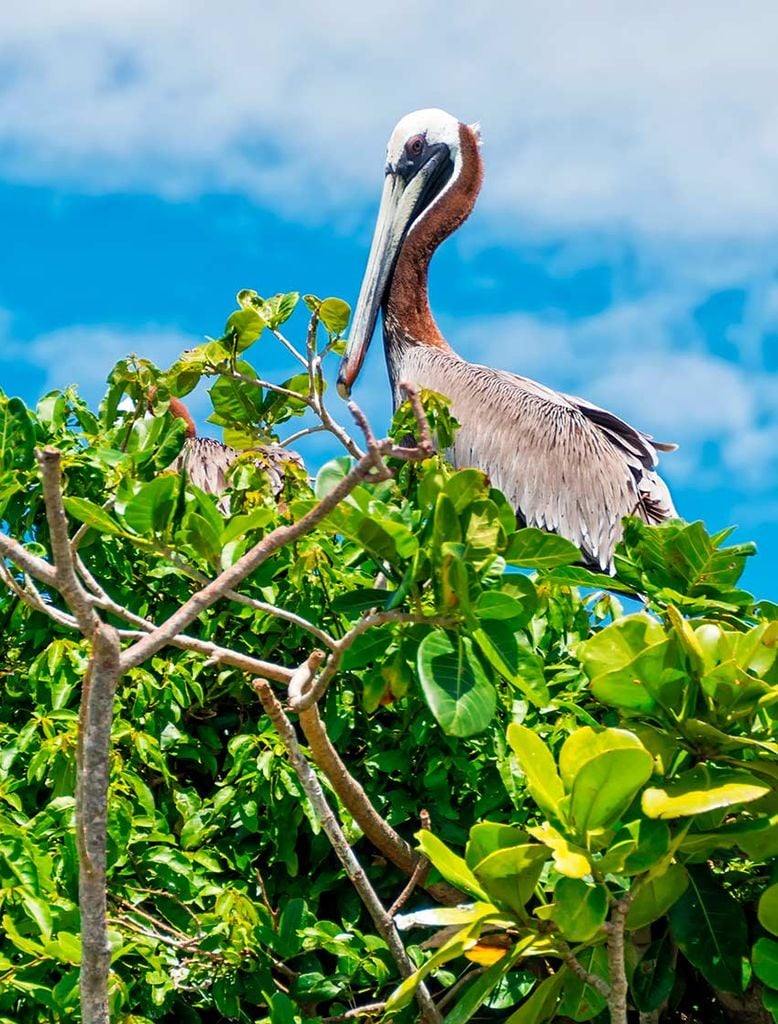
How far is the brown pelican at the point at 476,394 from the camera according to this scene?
7.73 m

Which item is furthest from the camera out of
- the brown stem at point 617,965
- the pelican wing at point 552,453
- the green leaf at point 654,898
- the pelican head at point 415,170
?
the pelican head at point 415,170

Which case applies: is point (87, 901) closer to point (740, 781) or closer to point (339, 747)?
point (740, 781)

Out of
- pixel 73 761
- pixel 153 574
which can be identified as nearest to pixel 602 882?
pixel 73 761

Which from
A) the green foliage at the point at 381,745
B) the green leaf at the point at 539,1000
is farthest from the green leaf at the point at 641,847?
the green leaf at the point at 539,1000

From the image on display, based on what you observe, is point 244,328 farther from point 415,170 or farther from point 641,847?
point 415,170

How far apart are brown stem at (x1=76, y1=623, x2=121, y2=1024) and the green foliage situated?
1.43ft

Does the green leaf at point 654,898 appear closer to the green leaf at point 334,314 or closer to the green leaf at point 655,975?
the green leaf at point 655,975

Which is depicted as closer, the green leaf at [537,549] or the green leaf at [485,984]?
the green leaf at [485,984]

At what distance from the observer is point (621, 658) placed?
2455mm

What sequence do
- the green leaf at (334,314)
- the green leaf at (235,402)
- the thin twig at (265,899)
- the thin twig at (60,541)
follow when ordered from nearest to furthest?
the thin twig at (60,541), the thin twig at (265,899), the green leaf at (334,314), the green leaf at (235,402)

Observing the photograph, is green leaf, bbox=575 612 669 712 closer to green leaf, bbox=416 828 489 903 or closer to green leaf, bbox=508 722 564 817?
green leaf, bbox=508 722 564 817

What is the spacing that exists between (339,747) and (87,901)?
4.42 ft

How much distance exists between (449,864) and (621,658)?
18.2 inches

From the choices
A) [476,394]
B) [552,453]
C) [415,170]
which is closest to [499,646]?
[552,453]
